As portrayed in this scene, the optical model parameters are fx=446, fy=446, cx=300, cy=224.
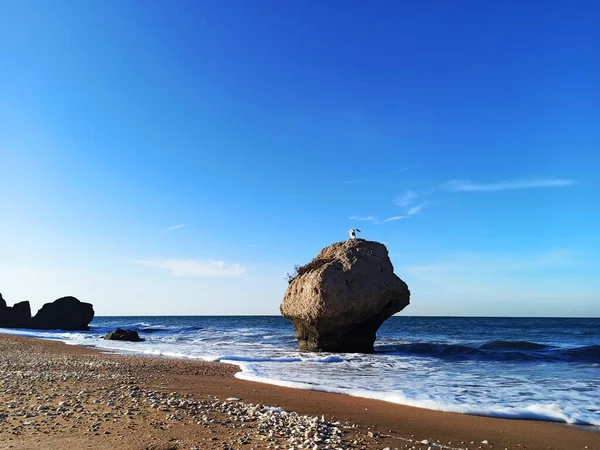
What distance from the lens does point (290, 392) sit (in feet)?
34.4

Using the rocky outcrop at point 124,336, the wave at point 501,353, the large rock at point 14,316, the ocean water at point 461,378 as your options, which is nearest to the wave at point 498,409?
the ocean water at point 461,378

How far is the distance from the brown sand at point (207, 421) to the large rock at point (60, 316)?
48.5m

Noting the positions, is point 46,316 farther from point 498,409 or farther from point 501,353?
point 498,409

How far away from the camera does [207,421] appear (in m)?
6.94

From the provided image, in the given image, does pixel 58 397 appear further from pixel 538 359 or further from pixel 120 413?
pixel 538 359

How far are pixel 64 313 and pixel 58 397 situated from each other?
51906 millimetres

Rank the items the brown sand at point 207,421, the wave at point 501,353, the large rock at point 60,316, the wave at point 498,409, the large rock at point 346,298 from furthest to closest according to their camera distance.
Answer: the large rock at point 60,316, the large rock at point 346,298, the wave at point 501,353, the wave at point 498,409, the brown sand at point 207,421

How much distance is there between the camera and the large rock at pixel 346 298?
20328 millimetres

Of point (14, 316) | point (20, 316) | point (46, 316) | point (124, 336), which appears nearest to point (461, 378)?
point (124, 336)

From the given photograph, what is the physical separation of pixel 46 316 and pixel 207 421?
5556cm

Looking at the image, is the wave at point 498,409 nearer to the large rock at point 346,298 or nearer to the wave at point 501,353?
the large rock at point 346,298

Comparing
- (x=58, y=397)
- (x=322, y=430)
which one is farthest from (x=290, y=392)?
(x=58, y=397)

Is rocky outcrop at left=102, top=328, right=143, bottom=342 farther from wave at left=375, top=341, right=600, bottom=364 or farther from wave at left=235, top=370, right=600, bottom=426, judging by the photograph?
wave at left=235, top=370, right=600, bottom=426

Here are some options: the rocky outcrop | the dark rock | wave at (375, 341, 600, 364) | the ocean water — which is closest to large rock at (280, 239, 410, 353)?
the ocean water
